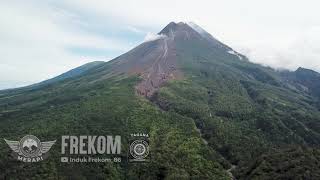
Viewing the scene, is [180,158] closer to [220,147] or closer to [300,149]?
[220,147]

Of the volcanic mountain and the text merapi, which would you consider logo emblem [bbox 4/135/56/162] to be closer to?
the volcanic mountain

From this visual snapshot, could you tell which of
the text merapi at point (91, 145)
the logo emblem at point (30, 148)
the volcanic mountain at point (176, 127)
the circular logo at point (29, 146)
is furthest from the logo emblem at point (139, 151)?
the circular logo at point (29, 146)

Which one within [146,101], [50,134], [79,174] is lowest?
[79,174]

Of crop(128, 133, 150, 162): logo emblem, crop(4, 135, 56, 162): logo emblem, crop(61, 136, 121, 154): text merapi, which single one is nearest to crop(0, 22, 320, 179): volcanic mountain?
crop(128, 133, 150, 162): logo emblem

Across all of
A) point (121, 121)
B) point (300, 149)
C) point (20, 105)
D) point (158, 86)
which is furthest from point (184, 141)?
point (20, 105)

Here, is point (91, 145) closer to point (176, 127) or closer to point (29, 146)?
point (29, 146)

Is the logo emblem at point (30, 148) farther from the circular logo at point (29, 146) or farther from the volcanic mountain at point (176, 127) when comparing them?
the volcanic mountain at point (176, 127)
